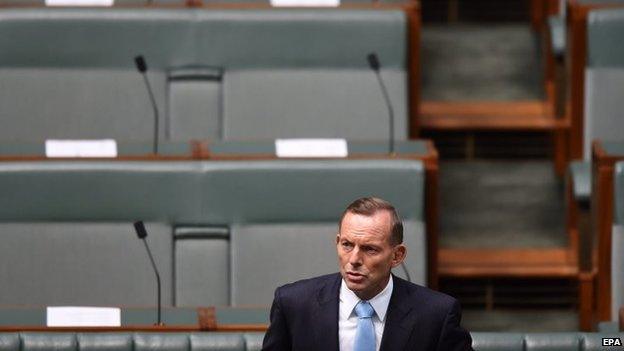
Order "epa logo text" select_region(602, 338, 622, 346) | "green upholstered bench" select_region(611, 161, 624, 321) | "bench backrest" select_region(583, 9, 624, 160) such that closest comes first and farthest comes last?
1. "epa logo text" select_region(602, 338, 622, 346)
2. "green upholstered bench" select_region(611, 161, 624, 321)
3. "bench backrest" select_region(583, 9, 624, 160)

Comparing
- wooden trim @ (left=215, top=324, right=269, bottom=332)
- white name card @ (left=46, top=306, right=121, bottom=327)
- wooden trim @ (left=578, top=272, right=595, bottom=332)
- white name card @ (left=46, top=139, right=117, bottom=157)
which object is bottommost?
wooden trim @ (left=578, top=272, right=595, bottom=332)

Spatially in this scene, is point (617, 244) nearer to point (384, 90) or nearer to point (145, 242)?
point (384, 90)

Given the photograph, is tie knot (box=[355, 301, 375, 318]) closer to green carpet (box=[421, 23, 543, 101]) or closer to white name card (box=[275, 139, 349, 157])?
white name card (box=[275, 139, 349, 157])

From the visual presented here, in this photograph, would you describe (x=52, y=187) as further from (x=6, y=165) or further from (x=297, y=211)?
(x=297, y=211)

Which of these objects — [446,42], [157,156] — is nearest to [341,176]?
[157,156]

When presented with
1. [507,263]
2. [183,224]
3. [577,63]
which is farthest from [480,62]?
[183,224]

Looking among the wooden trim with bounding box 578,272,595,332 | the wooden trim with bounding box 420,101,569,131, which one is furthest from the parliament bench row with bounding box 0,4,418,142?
the wooden trim with bounding box 578,272,595,332

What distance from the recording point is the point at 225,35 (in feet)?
5.30

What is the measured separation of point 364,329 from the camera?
79cm

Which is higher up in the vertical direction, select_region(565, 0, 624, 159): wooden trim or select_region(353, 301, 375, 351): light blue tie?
select_region(565, 0, 624, 159): wooden trim

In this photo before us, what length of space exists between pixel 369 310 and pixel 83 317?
413mm

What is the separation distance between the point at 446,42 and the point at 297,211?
52 cm

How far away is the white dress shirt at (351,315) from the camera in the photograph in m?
0.80

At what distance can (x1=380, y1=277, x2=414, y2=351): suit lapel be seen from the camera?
79cm
